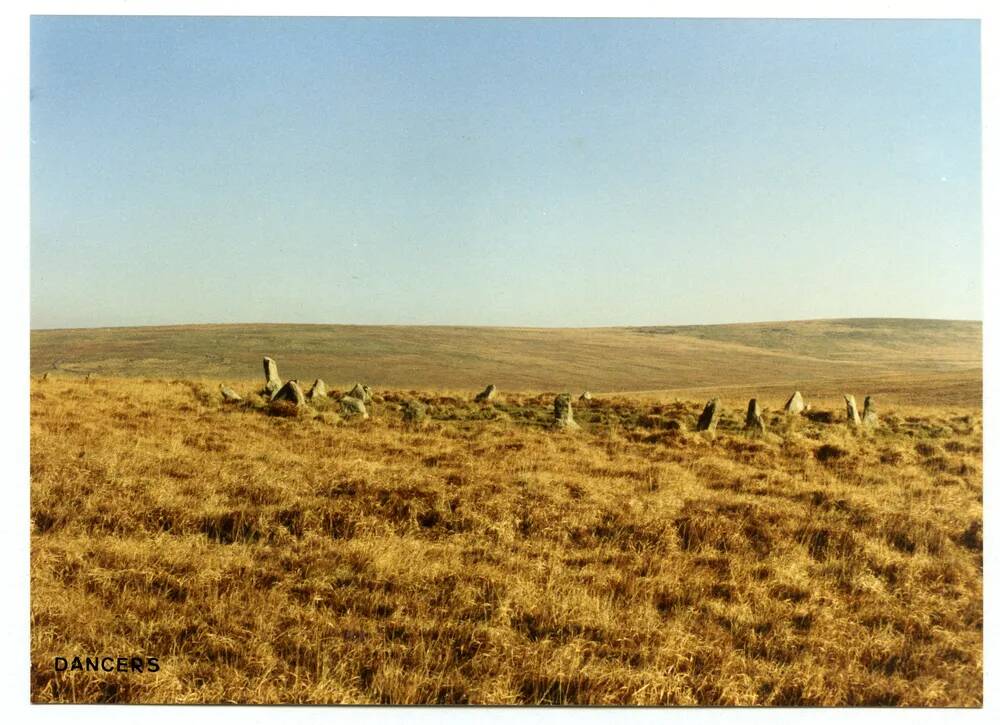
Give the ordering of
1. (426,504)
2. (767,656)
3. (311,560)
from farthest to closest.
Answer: (426,504) < (311,560) < (767,656)

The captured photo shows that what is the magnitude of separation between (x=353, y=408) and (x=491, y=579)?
11329 millimetres

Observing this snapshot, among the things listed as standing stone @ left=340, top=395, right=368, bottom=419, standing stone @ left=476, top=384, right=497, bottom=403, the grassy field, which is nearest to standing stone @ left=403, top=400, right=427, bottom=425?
standing stone @ left=340, top=395, right=368, bottom=419

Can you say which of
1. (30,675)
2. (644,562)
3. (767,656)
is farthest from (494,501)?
(30,675)

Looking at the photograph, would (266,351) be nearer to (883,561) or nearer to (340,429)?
(340,429)

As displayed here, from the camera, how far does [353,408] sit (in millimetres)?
17031

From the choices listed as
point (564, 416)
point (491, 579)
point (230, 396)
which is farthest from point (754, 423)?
point (230, 396)

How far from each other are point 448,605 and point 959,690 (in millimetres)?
4454

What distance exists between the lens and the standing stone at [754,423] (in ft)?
55.3

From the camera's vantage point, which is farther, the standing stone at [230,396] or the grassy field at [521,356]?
the grassy field at [521,356]

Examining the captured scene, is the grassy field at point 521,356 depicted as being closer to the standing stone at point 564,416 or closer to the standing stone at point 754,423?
the standing stone at point 564,416

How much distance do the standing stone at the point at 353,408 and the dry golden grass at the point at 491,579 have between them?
16.8 ft

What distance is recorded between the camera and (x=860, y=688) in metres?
5.41

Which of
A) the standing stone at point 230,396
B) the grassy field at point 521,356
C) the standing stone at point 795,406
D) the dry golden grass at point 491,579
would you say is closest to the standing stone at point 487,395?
the standing stone at point 230,396

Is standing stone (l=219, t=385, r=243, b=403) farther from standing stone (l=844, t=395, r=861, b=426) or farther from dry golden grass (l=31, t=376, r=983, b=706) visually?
standing stone (l=844, t=395, r=861, b=426)
